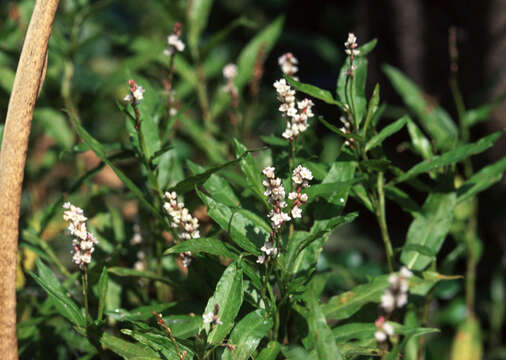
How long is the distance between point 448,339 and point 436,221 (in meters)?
0.79

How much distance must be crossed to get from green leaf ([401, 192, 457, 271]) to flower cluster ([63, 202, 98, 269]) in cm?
52

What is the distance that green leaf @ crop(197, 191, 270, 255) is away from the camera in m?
0.79

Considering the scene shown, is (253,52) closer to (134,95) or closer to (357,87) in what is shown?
(357,87)

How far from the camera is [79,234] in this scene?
0.73 meters

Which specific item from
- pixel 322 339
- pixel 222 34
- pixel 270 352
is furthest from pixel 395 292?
pixel 222 34

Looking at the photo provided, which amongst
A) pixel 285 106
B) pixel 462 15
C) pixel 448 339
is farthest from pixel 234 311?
pixel 462 15

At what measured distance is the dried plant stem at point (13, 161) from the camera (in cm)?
69

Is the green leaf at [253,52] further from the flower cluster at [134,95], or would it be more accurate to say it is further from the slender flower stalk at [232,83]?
the flower cluster at [134,95]

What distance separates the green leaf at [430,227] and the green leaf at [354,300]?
137mm

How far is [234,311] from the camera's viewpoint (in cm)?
72

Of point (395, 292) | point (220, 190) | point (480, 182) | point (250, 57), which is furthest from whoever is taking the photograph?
point (250, 57)

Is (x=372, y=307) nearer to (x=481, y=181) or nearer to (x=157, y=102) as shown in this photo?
(x=481, y=181)

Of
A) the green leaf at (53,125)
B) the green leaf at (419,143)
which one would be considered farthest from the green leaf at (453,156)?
the green leaf at (53,125)

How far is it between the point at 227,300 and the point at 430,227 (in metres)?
0.42
